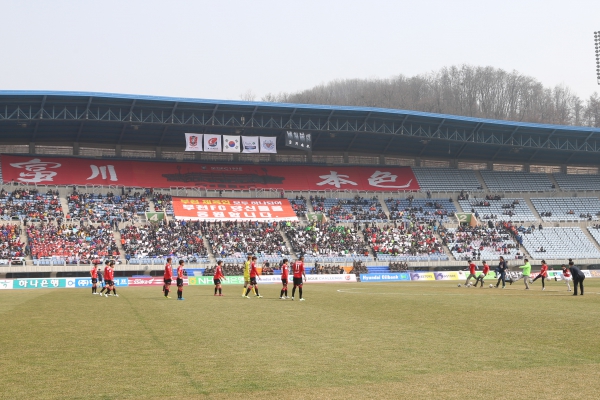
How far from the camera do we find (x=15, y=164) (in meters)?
71.2

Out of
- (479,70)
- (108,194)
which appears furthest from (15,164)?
(479,70)

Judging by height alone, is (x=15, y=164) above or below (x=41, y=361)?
above

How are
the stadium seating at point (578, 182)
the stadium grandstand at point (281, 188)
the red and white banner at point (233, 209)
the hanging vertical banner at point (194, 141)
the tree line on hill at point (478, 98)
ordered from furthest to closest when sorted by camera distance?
the tree line on hill at point (478, 98) → the stadium seating at point (578, 182) → the hanging vertical banner at point (194, 141) → the red and white banner at point (233, 209) → the stadium grandstand at point (281, 188)

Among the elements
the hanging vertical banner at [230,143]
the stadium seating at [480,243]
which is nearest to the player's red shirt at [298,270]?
the stadium seating at [480,243]

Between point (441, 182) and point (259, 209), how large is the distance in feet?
83.0

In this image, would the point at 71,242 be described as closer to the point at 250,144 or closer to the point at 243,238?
the point at 243,238

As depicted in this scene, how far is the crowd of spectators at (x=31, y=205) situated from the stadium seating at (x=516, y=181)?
5313 centimetres

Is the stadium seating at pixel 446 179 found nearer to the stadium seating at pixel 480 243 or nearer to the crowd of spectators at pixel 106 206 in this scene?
the stadium seating at pixel 480 243

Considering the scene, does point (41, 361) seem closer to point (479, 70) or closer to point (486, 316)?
point (486, 316)

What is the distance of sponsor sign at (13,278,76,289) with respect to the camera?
160ft

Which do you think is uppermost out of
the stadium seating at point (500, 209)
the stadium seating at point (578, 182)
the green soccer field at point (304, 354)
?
the stadium seating at point (578, 182)

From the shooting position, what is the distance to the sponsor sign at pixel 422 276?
60.1 m

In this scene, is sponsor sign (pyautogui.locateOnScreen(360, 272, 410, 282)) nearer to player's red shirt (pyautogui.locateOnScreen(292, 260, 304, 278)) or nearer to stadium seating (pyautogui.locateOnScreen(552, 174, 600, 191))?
player's red shirt (pyautogui.locateOnScreen(292, 260, 304, 278))

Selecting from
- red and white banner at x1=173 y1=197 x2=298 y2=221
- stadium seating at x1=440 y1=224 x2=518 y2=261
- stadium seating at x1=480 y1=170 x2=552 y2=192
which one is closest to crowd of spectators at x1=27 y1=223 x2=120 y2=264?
red and white banner at x1=173 y1=197 x2=298 y2=221
